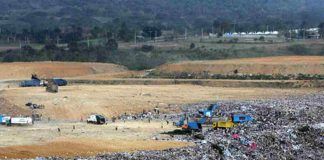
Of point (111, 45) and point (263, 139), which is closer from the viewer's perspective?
point (263, 139)

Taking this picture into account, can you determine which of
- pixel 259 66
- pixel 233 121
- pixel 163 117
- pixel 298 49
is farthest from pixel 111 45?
pixel 233 121

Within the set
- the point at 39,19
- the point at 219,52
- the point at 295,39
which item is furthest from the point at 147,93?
the point at 39,19

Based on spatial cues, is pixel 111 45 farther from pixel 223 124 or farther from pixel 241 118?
pixel 223 124

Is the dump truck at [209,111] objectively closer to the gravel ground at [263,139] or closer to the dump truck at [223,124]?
the gravel ground at [263,139]

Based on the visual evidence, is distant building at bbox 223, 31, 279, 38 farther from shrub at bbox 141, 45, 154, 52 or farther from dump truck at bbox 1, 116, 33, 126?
dump truck at bbox 1, 116, 33, 126

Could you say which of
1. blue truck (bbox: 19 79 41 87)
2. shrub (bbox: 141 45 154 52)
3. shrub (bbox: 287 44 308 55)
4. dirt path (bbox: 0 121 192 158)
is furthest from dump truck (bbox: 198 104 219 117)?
shrub (bbox: 287 44 308 55)

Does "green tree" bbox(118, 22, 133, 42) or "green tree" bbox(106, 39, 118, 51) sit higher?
"green tree" bbox(118, 22, 133, 42)
